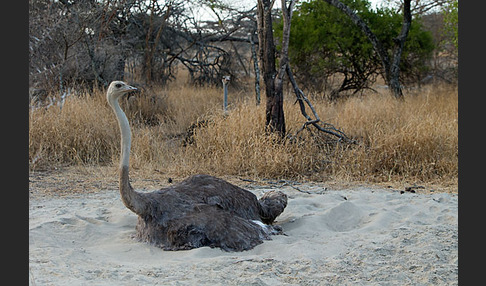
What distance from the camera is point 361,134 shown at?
7.82 meters

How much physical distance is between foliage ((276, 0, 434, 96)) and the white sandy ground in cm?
849

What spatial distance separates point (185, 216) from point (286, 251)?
73cm

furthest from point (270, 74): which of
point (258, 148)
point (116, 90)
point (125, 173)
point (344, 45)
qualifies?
point (344, 45)

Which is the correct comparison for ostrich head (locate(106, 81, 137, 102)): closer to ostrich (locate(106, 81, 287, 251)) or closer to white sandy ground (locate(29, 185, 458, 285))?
ostrich (locate(106, 81, 287, 251))

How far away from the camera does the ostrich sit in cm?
375

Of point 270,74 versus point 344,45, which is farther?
point 344,45

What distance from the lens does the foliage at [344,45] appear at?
43.4ft

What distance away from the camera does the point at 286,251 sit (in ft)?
12.1

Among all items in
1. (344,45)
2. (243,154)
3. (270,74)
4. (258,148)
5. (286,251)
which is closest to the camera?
(286,251)

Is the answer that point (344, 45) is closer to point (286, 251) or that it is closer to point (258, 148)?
point (258, 148)

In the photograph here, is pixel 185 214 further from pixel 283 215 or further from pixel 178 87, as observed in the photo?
pixel 178 87

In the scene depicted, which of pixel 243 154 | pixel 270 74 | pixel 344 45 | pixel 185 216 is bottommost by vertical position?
Result: pixel 185 216

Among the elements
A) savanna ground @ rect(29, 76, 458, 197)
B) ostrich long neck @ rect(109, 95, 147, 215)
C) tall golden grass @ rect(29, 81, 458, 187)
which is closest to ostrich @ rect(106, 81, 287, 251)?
ostrich long neck @ rect(109, 95, 147, 215)

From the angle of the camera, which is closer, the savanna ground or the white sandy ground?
the white sandy ground
